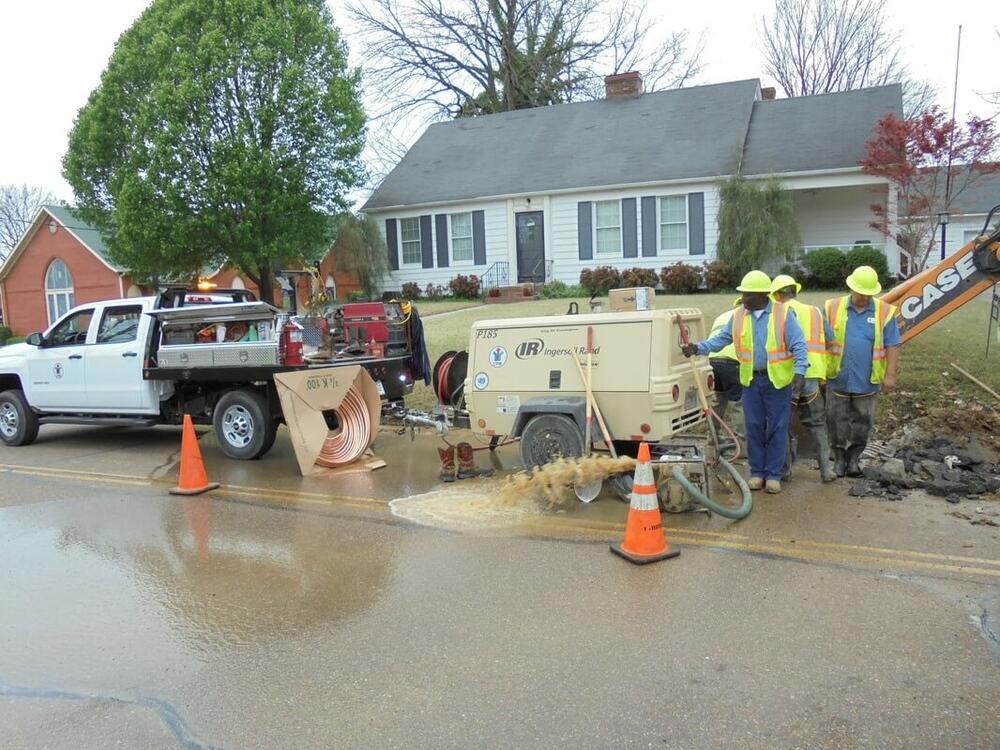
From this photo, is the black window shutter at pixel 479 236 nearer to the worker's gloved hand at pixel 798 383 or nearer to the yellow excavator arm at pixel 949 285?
the yellow excavator arm at pixel 949 285

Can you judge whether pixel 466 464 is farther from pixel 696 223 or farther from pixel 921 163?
pixel 696 223

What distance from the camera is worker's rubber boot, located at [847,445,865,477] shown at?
7.18 meters

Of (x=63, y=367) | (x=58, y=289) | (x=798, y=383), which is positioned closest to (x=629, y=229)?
(x=63, y=367)

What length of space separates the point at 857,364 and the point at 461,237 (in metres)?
19.6

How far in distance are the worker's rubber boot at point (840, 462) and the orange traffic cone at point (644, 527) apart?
9.03ft

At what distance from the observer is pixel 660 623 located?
14.0 ft

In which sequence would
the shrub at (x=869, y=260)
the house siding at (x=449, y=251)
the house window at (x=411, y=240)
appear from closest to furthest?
the shrub at (x=869, y=260) → the house siding at (x=449, y=251) → the house window at (x=411, y=240)

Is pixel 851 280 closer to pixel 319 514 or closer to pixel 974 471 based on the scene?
pixel 974 471

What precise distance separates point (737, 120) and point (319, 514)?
2125cm

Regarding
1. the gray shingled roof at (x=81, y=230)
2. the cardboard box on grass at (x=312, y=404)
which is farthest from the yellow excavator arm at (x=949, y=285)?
the gray shingled roof at (x=81, y=230)

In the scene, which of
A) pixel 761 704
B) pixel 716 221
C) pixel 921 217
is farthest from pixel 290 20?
pixel 761 704

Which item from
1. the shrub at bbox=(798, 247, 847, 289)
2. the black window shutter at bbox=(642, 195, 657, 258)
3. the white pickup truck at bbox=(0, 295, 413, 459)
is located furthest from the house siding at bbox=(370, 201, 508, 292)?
the white pickup truck at bbox=(0, 295, 413, 459)

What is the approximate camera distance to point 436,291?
84.7ft

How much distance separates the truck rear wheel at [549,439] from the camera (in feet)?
22.4
